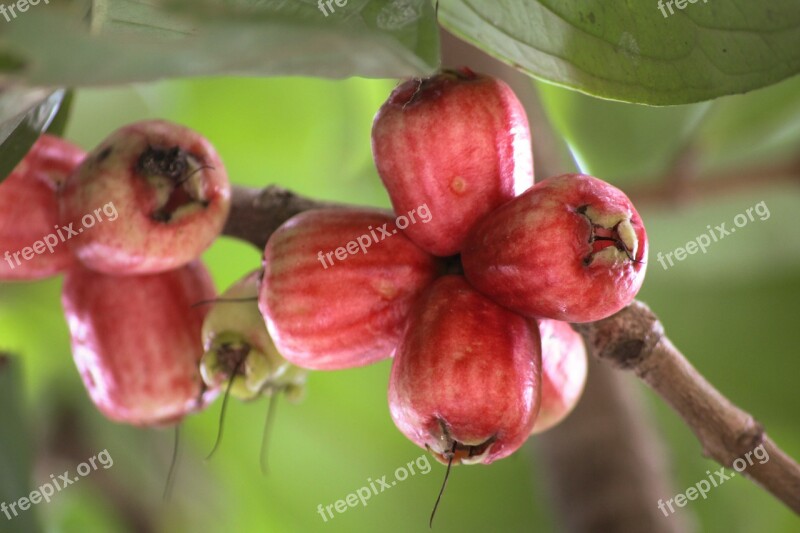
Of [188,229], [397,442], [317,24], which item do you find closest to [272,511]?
[397,442]

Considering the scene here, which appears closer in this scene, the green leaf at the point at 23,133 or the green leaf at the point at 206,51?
the green leaf at the point at 206,51

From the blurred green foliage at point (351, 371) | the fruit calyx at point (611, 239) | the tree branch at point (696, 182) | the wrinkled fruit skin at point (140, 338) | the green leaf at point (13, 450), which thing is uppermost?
the fruit calyx at point (611, 239)

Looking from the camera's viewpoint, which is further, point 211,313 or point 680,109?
point 680,109

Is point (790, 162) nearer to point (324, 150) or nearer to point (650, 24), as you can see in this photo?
point (324, 150)

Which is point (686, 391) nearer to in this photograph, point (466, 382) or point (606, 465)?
point (466, 382)

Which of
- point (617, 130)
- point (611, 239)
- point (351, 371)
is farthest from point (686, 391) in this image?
point (351, 371)

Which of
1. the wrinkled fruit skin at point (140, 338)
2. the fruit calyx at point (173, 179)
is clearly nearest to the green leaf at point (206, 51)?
the fruit calyx at point (173, 179)

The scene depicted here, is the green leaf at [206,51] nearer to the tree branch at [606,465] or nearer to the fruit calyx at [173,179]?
the fruit calyx at [173,179]
